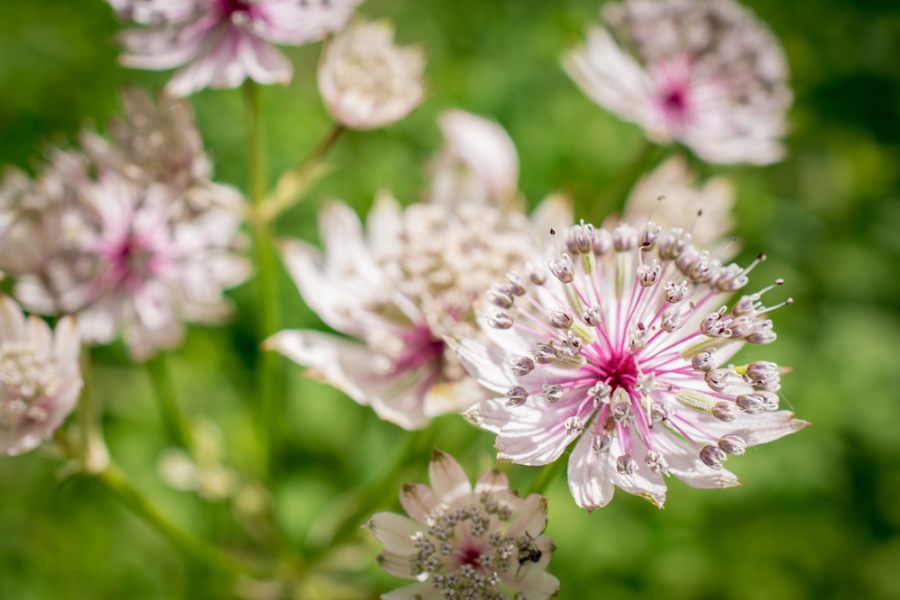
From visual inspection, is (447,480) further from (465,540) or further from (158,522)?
(158,522)

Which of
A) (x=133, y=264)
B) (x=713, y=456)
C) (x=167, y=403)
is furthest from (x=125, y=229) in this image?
(x=713, y=456)

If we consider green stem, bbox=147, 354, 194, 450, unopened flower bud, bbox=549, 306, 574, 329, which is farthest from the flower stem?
unopened flower bud, bbox=549, 306, 574, 329

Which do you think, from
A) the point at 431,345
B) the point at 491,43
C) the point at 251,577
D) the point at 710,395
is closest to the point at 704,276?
the point at 710,395

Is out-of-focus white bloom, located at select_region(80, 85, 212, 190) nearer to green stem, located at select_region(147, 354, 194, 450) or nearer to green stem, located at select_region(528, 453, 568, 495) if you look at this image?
green stem, located at select_region(147, 354, 194, 450)

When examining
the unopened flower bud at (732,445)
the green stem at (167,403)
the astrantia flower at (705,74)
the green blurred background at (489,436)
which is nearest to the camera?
the unopened flower bud at (732,445)

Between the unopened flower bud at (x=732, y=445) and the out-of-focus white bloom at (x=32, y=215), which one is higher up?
the out-of-focus white bloom at (x=32, y=215)

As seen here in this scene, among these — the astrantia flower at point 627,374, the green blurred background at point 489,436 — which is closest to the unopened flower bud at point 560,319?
the astrantia flower at point 627,374

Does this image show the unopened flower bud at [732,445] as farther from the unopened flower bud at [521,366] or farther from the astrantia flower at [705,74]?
the astrantia flower at [705,74]
